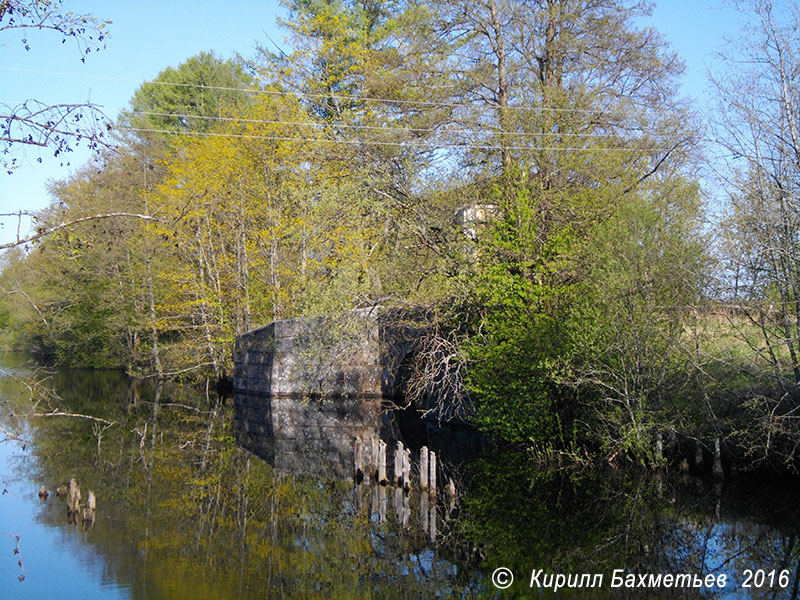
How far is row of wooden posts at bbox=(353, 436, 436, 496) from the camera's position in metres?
11.0

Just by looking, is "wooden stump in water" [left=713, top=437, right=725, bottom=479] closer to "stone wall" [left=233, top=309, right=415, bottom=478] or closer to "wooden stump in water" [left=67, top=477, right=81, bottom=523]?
"stone wall" [left=233, top=309, right=415, bottom=478]

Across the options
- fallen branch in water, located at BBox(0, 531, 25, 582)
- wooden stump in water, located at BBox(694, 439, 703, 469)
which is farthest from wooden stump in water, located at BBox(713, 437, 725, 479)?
fallen branch in water, located at BBox(0, 531, 25, 582)

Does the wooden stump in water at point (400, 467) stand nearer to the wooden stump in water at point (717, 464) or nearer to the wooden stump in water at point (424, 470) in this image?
the wooden stump in water at point (424, 470)

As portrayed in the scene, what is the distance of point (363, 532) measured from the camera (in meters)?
9.15

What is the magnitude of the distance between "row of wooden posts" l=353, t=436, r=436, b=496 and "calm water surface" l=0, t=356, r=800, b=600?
318 mm

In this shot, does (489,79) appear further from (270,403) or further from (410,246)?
(270,403)

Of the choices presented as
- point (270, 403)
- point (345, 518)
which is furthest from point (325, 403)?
point (345, 518)

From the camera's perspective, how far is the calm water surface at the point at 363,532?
24.5 feet

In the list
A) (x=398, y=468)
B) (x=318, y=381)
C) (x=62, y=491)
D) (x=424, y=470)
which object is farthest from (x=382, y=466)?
(x=318, y=381)

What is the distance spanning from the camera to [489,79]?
1647cm

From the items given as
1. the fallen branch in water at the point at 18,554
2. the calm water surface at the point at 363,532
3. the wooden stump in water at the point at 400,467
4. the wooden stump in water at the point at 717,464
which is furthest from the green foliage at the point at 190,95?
the wooden stump in water at the point at 717,464

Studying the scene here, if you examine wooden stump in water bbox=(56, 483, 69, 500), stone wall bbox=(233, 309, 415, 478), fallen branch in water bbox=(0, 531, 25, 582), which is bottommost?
fallen branch in water bbox=(0, 531, 25, 582)

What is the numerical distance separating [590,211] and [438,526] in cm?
678

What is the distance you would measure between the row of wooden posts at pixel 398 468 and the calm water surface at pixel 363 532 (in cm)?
32
